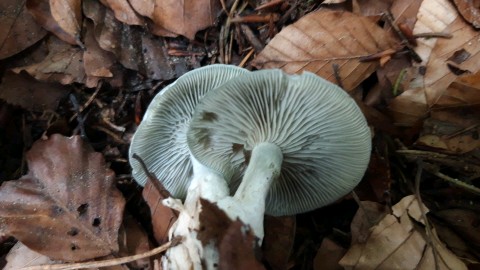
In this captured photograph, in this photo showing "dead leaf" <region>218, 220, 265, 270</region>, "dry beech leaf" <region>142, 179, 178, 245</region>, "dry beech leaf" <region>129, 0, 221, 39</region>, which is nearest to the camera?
"dead leaf" <region>218, 220, 265, 270</region>

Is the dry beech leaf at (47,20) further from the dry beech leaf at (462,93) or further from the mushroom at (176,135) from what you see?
the dry beech leaf at (462,93)

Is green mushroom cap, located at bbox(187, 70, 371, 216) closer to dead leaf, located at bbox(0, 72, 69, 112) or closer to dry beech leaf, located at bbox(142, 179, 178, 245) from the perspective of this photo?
dry beech leaf, located at bbox(142, 179, 178, 245)

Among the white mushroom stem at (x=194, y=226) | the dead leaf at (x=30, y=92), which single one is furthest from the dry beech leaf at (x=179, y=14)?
the white mushroom stem at (x=194, y=226)

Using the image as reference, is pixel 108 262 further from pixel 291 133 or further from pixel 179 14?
pixel 179 14

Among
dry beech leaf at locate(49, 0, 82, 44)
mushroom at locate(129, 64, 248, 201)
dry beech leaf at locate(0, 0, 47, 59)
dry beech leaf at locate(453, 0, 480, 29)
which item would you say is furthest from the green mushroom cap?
dry beech leaf at locate(0, 0, 47, 59)

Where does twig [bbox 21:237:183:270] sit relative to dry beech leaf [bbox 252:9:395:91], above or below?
below

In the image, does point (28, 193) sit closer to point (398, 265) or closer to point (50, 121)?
point (50, 121)

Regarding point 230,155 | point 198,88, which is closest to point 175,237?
point 230,155
